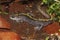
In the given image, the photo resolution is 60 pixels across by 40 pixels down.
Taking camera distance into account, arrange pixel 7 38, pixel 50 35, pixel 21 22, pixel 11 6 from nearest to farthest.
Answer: pixel 7 38 → pixel 50 35 → pixel 21 22 → pixel 11 6

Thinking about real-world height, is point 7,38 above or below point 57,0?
below

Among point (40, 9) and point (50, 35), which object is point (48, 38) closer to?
point (50, 35)

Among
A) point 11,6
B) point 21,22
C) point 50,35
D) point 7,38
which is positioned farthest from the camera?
point 11,6

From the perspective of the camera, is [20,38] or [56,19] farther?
[56,19]

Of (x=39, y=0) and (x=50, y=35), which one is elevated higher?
(x=39, y=0)

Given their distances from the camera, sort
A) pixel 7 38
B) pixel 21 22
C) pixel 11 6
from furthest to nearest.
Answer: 1. pixel 11 6
2. pixel 21 22
3. pixel 7 38

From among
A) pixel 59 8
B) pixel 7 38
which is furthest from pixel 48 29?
pixel 7 38

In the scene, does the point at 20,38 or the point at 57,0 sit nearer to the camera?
the point at 20,38

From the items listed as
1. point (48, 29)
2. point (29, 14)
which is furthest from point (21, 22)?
point (48, 29)

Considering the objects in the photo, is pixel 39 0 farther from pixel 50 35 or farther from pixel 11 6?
pixel 50 35
